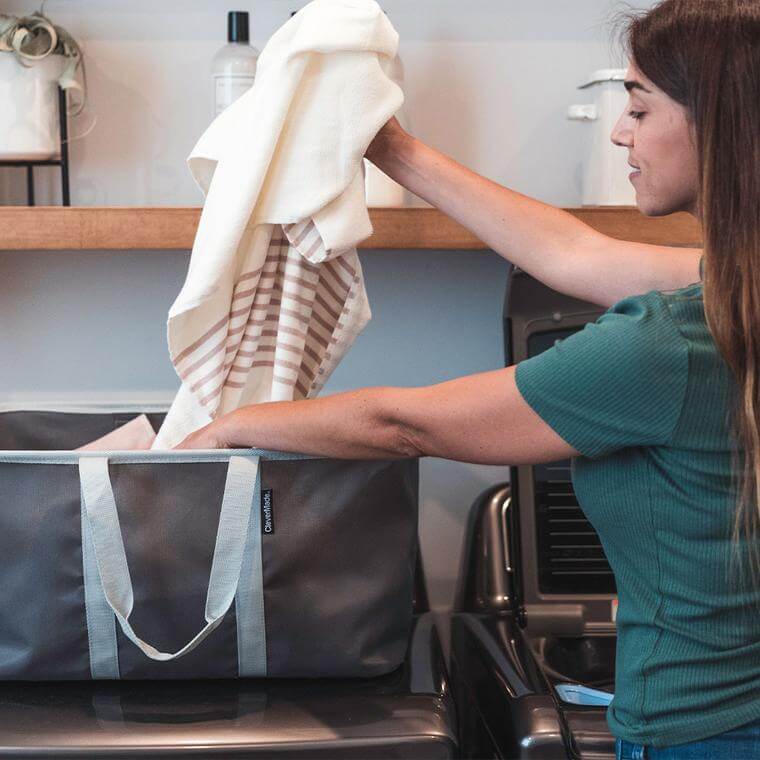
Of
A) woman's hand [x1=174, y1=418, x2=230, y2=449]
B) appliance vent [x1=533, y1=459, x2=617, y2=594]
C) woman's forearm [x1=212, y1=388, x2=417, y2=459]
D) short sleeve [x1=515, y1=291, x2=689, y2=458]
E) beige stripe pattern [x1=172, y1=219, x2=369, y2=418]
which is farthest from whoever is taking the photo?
appliance vent [x1=533, y1=459, x2=617, y2=594]

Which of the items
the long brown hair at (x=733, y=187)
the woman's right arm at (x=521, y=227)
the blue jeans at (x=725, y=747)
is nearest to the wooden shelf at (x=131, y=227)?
the woman's right arm at (x=521, y=227)

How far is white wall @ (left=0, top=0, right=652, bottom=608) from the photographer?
169 centimetres

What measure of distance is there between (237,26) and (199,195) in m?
0.30

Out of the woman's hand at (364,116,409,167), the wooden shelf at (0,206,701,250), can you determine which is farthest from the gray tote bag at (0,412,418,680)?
the wooden shelf at (0,206,701,250)

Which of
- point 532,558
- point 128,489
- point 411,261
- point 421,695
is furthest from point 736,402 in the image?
point 411,261

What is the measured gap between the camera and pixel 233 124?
115 cm

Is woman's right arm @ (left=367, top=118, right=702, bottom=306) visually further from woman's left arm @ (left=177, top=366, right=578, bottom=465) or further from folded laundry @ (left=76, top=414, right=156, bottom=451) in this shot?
folded laundry @ (left=76, top=414, right=156, bottom=451)

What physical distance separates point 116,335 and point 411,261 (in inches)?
19.5

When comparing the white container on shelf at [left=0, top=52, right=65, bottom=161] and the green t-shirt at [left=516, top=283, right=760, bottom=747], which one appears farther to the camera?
the white container on shelf at [left=0, top=52, right=65, bottom=161]

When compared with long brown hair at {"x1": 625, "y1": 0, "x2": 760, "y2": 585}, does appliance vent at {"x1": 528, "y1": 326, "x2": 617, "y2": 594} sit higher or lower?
lower

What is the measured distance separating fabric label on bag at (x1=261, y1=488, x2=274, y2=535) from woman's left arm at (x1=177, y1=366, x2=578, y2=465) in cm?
6

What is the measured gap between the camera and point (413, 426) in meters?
0.93

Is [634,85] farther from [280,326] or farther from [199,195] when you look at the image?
[199,195]

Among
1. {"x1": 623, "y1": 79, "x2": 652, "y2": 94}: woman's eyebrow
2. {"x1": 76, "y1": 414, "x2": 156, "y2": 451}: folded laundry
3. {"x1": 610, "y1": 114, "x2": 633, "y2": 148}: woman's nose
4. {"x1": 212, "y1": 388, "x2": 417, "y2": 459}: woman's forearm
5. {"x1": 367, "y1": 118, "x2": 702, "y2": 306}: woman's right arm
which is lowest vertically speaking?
{"x1": 76, "y1": 414, "x2": 156, "y2": 451}: folded laundry
